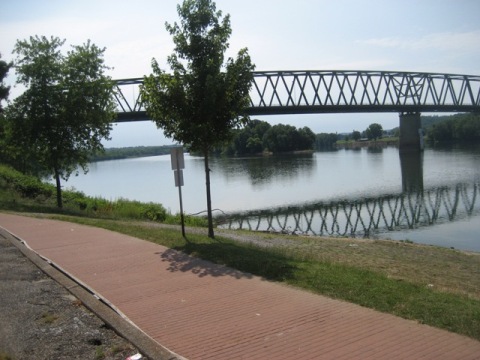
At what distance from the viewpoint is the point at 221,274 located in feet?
25.7

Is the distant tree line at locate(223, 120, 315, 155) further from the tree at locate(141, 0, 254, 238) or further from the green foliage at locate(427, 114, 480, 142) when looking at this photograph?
the tree at locate(141, 0, 254, 238)

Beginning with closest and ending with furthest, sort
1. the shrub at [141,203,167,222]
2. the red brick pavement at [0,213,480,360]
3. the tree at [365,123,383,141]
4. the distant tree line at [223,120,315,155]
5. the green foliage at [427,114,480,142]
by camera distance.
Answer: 1. the red brick pavement at [0,213,480,360]
2. the shrub at [141,203,167,222]
3. the distant tree line at [223,120,315,155]
4. the green foliage at [427,114,480,142]
5. the tree at [365,123,383,141]

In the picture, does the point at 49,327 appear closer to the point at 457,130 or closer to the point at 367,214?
the point at 367,214

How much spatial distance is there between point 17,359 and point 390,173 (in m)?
49.6

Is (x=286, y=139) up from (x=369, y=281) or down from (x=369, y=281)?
up

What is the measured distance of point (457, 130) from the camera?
117 meters

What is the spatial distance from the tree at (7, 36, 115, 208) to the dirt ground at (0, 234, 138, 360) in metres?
15.7

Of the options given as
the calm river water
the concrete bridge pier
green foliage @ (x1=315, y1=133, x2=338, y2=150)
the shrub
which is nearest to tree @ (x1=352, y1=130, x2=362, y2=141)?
green foliage @ (x1=315, y1=133, x2=338, y2=150)

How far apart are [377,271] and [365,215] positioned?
58.4 feet

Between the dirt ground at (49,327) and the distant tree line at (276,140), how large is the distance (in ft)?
355

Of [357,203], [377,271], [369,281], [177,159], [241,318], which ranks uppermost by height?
[177,159]

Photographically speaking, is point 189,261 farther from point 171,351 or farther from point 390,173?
point 390,173

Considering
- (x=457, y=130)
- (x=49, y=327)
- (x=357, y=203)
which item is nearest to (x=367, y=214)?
(x=357, y=203)

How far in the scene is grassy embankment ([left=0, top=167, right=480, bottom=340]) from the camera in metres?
5.71
